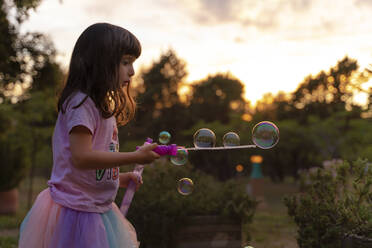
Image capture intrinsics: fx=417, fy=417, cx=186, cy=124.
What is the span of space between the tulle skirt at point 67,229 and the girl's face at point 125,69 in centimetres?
65

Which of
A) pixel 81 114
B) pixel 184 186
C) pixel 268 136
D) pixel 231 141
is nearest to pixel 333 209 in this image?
pixel 268 136

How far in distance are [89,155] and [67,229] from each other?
37 centimetres

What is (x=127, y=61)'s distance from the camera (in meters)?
2.06

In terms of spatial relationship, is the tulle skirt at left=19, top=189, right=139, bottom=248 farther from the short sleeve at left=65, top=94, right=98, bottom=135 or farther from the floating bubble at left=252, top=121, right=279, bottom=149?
the floating bubble at left=252, top=121, right=279, bottom=149

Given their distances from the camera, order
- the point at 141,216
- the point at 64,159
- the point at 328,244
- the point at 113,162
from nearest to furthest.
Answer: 1. the point at 113,162
2. the point at 64,159
3. the point at 328,244
4. the point at 141,216

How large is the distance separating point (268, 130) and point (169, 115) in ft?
70.1

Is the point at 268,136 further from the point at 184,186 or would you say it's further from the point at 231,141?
the point at 184,186

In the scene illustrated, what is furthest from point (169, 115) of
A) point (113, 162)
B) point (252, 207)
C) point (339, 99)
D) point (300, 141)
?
point (113, 162)

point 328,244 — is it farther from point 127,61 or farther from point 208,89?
point 208,89

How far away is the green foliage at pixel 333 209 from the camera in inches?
139

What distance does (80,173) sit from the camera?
1886 mm

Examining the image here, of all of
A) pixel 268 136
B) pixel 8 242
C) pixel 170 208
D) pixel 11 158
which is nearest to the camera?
pixel 268 136

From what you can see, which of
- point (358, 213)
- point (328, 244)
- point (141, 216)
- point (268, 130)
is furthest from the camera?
point (141, 216)

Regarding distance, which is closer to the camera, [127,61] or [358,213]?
[127,61]
